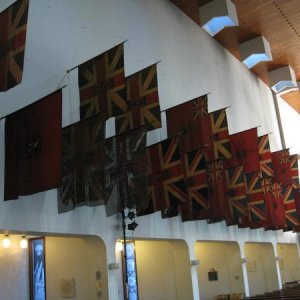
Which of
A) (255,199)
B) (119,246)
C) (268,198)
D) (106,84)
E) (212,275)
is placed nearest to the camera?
(106,84)

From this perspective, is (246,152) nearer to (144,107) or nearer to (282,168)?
(282,168)

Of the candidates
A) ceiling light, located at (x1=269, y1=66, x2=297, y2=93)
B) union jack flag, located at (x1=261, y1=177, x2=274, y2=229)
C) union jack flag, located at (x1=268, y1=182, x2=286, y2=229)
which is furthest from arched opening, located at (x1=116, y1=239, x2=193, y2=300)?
ceiling light, located at (x1=269, y1=66, x2=297, y2=93)

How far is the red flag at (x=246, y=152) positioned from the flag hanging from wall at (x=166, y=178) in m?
3.83

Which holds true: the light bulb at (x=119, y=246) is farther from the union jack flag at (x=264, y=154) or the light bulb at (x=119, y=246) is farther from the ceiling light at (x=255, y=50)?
the ceiling light at (x=255, y=50)

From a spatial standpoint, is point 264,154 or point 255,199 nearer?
point 255,199

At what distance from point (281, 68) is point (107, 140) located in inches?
621

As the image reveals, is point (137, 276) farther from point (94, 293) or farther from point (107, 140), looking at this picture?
point (107, 140)

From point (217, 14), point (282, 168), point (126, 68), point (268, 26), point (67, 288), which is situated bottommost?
point (67, 288)

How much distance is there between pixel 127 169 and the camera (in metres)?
8.63

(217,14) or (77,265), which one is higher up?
(217,14)

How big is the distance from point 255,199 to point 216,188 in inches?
98.5

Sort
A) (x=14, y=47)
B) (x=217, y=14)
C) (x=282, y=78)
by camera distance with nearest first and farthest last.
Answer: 1. (x=14, y=47)
2. (x=217, y=14)
3. (x=282, y=78)

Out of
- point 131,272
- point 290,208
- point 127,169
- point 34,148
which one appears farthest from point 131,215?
point 290,208

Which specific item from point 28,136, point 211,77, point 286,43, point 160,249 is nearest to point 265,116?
point 286,43
